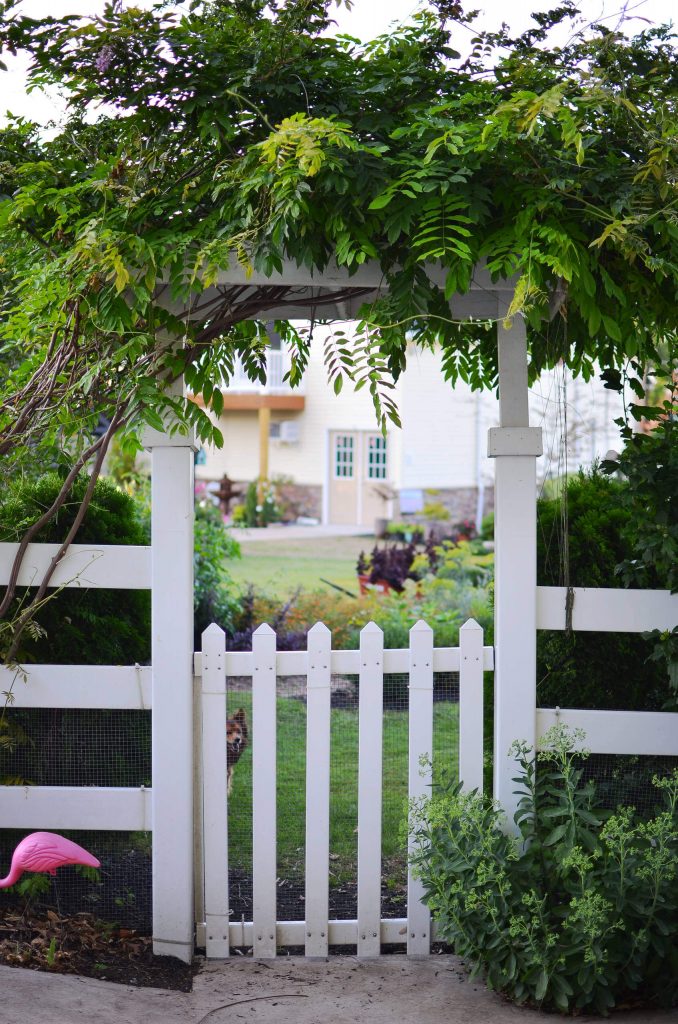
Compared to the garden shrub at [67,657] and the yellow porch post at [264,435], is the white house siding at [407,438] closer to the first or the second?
the yellow porch post at [264,435]

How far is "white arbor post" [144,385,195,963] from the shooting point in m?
3.30

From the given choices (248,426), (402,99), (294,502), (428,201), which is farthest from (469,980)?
(248,426)

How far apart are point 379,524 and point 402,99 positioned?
17.6m

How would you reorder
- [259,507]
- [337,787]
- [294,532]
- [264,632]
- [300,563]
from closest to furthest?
[264,632], [337,787], [300,563], [294,532], [259,507]

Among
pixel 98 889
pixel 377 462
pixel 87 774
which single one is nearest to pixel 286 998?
pixel 98 889

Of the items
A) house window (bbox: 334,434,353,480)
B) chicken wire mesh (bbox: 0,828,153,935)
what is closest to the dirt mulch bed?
chicken wire mesh (bbox: 0,828,153,935)

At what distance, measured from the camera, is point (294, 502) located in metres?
24.8

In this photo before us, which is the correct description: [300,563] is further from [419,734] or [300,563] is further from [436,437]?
[419,734]

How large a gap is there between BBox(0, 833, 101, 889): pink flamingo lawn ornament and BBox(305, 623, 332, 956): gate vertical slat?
0.81 m

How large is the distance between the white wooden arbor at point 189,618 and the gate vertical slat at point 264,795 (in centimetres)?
23

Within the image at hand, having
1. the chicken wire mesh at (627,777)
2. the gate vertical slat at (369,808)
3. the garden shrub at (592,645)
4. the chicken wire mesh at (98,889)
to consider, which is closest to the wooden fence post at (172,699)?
the chicken wire mesh at (98,889)

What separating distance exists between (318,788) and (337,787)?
201cm

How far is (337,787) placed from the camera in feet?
17.6

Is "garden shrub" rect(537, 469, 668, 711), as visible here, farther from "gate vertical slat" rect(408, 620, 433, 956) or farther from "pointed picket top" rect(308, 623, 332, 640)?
"pointed picket top" rect(308, 623, 332, 640)
